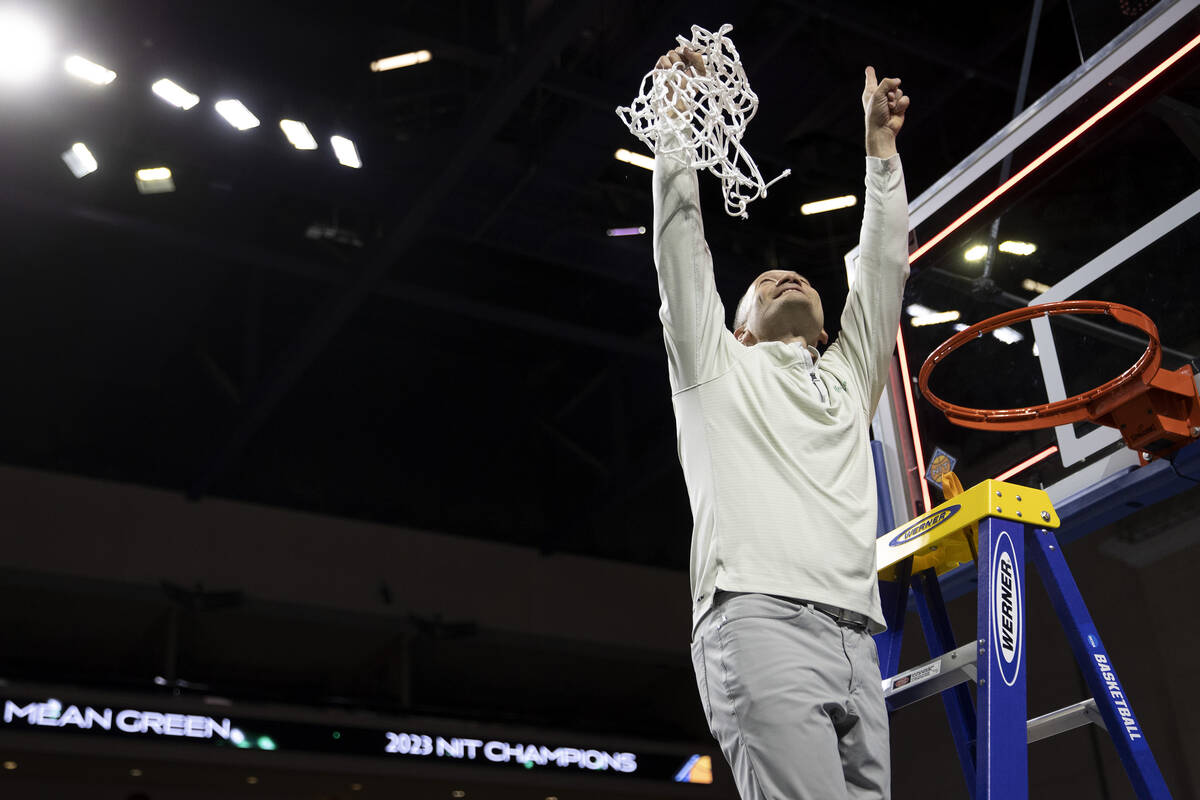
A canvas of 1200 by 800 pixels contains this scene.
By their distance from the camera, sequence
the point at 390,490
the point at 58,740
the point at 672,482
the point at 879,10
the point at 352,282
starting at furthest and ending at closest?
the point at 672,482 → the point at 390,490 → the point at 58,740 → the point at 352,282 → the point at 879,10

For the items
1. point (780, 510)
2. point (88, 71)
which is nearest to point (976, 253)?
point (780, 510)

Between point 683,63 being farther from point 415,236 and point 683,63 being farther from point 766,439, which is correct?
point 415,236

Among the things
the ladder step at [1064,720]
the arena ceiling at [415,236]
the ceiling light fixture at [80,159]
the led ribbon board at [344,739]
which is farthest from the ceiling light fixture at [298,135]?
the ladder step at [1064,720]

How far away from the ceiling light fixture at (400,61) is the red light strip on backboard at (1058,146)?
405 centimetres

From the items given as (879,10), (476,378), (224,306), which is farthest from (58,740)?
(879,10)

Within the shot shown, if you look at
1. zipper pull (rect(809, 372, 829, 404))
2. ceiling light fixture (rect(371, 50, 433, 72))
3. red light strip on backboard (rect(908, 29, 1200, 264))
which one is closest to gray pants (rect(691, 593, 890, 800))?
zipper pull (rect(809, 372, 829, 404))

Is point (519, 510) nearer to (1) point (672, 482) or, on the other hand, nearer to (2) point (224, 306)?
(1) point (672, 482)

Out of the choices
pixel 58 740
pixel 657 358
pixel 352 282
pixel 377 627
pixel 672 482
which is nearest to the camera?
pixel 352 282

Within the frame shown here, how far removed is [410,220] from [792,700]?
6258 mm

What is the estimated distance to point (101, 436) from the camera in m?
10.4

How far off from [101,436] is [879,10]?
704 cm

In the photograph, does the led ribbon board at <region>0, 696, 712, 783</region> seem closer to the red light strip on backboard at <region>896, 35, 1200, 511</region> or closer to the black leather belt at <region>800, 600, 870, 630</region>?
the red light strip on backboard at <region>896, 35, 1200, 511</region>

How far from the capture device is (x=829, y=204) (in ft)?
27.9

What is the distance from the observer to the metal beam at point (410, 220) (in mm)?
6602
